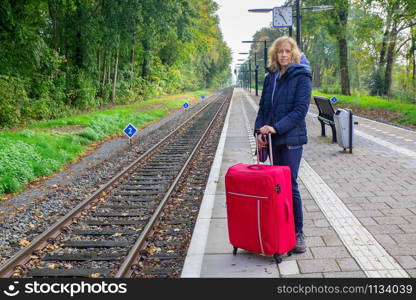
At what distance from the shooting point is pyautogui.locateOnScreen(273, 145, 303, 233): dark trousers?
4109mm

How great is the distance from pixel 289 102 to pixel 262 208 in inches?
42.7

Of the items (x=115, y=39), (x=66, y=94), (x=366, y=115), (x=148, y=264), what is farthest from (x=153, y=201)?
(x=115, y=39)

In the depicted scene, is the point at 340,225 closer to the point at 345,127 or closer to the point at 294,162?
the point at 294,162

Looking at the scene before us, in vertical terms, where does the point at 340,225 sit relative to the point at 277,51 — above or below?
below

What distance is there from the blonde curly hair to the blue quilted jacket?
0.07 metres

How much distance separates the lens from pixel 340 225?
493cm

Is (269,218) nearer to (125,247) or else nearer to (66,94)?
(125,247)

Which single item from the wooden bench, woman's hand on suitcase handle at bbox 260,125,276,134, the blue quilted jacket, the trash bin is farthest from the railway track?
the wooden bench

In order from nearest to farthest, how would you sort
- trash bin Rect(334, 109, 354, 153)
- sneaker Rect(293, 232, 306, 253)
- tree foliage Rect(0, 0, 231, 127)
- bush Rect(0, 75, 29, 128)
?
sneaker Rect(293, 232, 306, 253) → trash bin Rect(334, 109, 354, 153) → bush Rect(0, 75, 29, 128) → tree foliage Rect(0, 0, 231, 127)

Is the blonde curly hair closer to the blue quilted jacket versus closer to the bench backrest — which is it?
the blue quilted jacket

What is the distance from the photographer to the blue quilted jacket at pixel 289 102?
3.94 metres

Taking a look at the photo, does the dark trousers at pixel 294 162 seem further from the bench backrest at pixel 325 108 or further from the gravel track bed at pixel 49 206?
the bench backrest at pixel 325 108

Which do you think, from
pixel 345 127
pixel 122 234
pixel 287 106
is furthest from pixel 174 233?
pixel 345 127

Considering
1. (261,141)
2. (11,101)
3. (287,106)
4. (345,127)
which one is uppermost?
(11,101)
